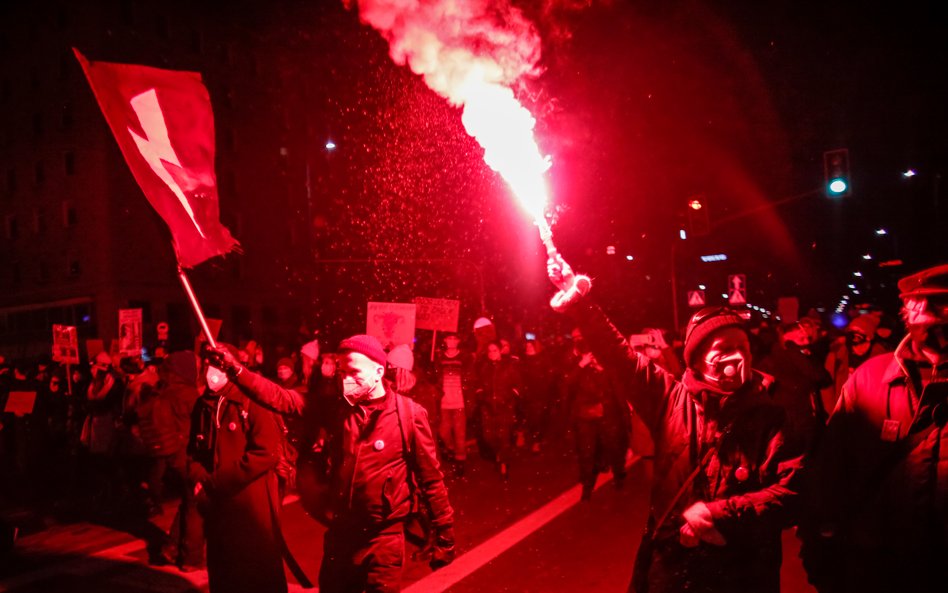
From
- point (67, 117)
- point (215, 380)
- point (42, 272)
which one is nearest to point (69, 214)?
point (42, 272)

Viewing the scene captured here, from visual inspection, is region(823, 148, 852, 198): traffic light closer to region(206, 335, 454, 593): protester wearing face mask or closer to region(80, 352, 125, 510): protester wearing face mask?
region(80, 352, 125, 510): protester wearing face mask

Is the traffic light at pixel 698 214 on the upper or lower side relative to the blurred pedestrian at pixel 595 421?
upper

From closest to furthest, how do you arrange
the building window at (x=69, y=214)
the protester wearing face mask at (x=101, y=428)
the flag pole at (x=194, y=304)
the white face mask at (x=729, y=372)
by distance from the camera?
1. the white face mask at (x=729, y=372)
2. the flag pole at (x=194, y=304)
3. the protester wearing face mask at (x=101, y=428)
4. the building window at (x=69, y=214)

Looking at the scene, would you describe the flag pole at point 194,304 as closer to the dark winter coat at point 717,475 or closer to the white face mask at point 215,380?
the white face mask at point 215,380

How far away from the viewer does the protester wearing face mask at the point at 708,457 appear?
10.4 feet

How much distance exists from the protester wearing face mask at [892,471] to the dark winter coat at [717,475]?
0.77 ft

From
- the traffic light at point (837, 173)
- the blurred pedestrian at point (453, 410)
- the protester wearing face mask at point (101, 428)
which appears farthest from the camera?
A: the traffic light at point (837, 173)

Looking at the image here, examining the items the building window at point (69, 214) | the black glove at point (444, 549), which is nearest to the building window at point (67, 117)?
the building window at point (69, 214)

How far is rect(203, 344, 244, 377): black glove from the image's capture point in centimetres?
448

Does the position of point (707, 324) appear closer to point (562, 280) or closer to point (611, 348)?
point (611, 348)

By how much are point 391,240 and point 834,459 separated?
163 ft

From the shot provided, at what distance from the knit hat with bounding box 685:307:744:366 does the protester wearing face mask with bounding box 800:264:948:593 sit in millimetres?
624

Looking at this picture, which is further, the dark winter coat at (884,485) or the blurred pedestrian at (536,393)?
the blurred pedestrian at (536,393)

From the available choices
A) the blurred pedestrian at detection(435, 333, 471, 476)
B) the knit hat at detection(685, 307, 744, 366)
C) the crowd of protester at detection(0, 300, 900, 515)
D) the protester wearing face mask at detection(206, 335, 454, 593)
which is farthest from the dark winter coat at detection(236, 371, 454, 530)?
the blurred pedestrian at detection(435, 333, 471, 476)
